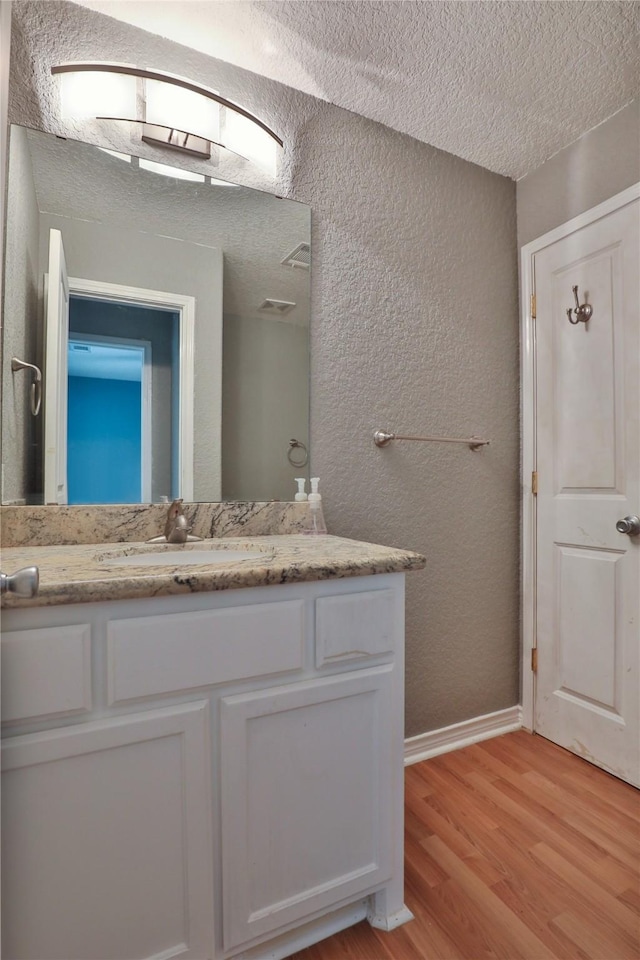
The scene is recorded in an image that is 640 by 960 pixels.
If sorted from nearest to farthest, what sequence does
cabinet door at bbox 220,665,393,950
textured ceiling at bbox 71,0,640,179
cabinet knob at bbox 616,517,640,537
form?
cabinet door at bbox 220,665,393,950 < textured ceiling at bbox 71,0,640,179 < cabinet knob at bbox 616,517,640,537

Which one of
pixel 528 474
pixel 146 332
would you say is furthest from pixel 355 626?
pixel 528 474

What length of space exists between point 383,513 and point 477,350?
77cm

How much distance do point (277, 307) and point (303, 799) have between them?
4.39 ft

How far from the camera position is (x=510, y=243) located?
2.08 metres

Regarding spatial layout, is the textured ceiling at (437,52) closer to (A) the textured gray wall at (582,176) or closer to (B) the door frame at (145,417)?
(A) the textured gray wall at (582,176)

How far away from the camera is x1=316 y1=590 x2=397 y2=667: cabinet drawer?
3.42 ft

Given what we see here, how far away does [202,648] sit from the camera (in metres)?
0.92

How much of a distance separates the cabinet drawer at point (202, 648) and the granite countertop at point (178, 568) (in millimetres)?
59

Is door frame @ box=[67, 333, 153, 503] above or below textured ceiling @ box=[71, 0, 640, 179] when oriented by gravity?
below

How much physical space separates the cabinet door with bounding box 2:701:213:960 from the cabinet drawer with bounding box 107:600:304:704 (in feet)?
0.20

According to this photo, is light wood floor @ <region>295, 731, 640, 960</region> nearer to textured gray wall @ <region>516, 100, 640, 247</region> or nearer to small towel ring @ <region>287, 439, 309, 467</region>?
small towel ring @ <region>287, 439, 309, 467</region>

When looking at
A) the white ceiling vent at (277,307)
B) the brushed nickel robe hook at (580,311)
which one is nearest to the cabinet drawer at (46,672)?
the white ceiling vent at (277,307)

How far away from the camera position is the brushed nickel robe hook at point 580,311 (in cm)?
180

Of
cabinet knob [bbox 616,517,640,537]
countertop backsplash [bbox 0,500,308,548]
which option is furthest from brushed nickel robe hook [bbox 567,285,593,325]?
countertop backsplash [bbox 0,500,308,548]
